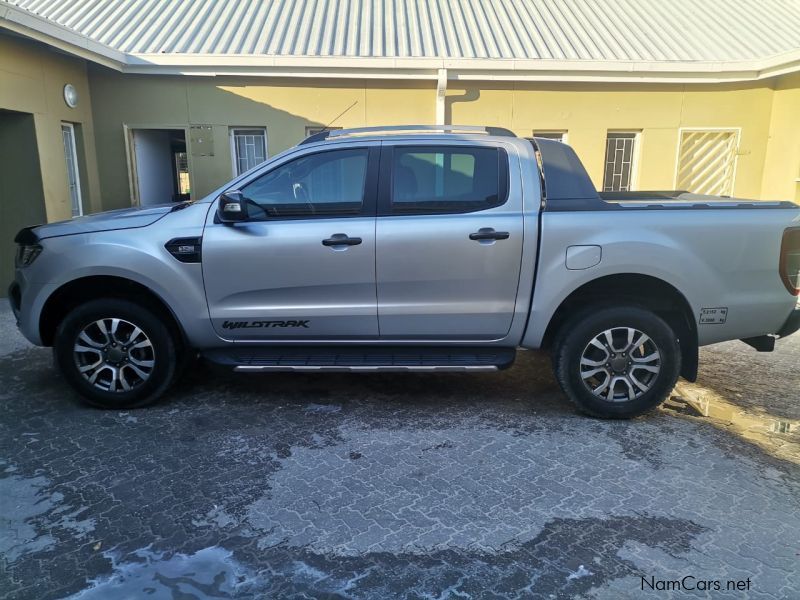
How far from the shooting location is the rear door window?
4016mm

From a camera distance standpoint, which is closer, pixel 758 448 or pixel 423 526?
pixel 423 526

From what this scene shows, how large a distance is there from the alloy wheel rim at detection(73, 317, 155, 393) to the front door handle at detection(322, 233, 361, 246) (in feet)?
5.17

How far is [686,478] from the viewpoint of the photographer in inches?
132

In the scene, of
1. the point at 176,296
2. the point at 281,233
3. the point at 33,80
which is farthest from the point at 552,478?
the point at 33,80

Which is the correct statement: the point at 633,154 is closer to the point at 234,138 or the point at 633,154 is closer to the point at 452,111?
the point at 452,111

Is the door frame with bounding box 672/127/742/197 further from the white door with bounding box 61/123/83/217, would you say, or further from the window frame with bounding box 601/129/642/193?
the white door with bounding box 61/123/83/217

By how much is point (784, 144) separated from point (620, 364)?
27.1 ft

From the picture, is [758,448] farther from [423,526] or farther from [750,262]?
[423,526]

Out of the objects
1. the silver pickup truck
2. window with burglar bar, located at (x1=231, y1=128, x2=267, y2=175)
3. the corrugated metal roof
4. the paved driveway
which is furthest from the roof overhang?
the paved driveway

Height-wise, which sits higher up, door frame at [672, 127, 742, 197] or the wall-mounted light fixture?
the wall-mounted light fixture

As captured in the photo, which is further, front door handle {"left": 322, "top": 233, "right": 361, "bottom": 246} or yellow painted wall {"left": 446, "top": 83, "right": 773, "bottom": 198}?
yellow painted wall {"left": 446, "top": 83, "right": 773, "bottom": 198}

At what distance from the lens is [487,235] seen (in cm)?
388

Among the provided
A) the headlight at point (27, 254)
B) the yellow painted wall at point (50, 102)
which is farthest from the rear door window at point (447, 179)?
the yellow painted wall at point (50, 102)

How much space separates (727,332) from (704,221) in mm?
829
